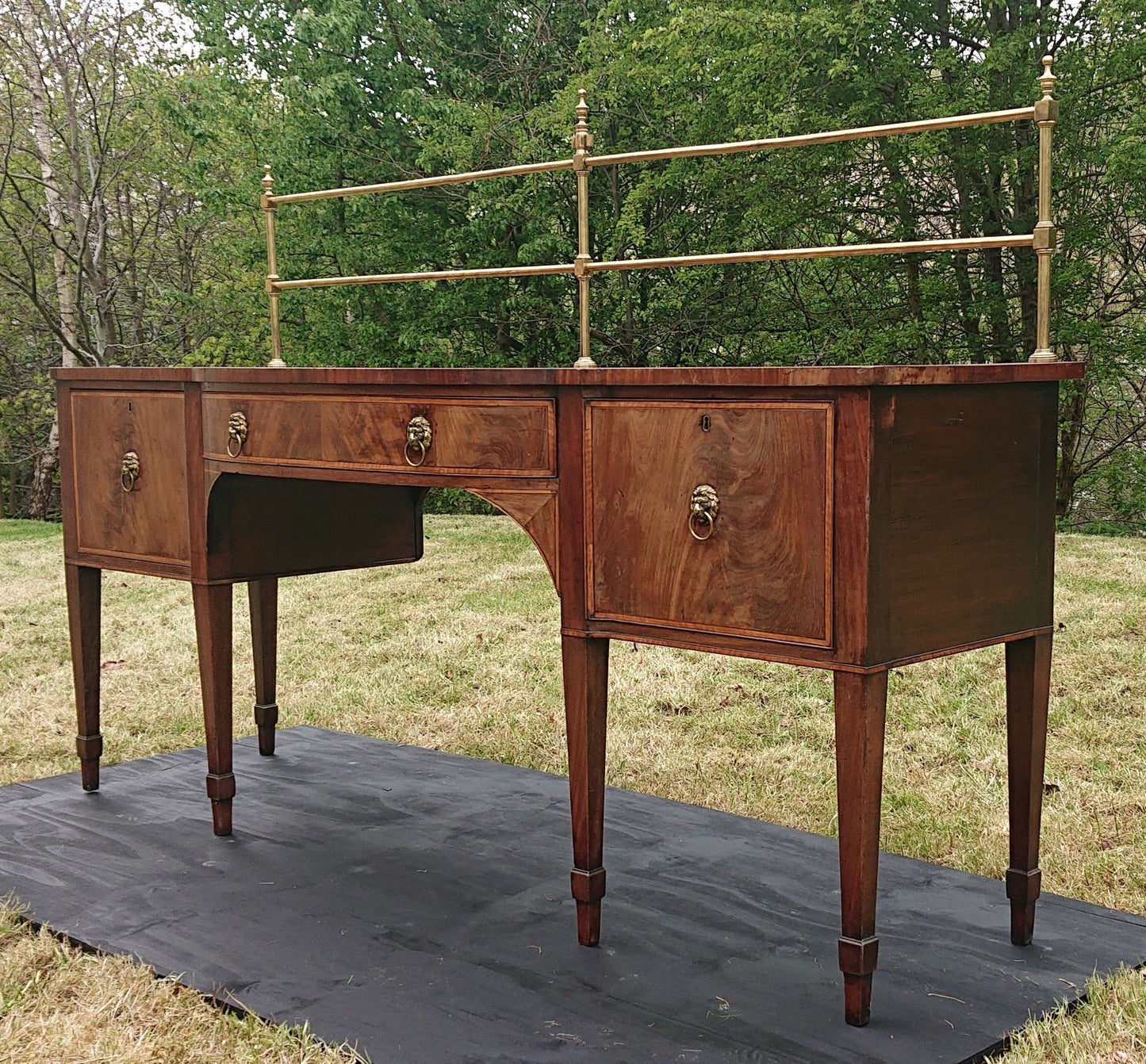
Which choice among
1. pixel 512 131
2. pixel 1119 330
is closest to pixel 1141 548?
pixel 1119 330

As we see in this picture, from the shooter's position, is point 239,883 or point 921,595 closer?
point 921,595

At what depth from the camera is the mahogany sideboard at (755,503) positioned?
2.36 meters

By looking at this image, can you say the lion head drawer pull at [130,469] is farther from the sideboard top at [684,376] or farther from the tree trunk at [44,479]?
the tree trunk at [44,479]

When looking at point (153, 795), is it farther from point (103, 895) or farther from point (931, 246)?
point (931, 246)

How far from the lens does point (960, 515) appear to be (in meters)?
2.52

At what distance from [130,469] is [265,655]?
0.86 meters

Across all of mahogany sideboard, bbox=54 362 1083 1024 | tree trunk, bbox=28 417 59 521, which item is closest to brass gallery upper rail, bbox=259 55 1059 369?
mahogany sideboard, bbox=54 362 1083 1024

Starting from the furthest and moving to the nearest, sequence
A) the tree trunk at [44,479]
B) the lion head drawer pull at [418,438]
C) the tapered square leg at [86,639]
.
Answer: the tree trunk at [44,479] < the tapered square leg at [86,639] < the lion head drawer pull at [418,438]

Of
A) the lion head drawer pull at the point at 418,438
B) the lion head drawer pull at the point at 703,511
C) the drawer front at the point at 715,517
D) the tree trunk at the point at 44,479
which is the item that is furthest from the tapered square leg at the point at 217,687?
the tree trunk at the point at 44,479

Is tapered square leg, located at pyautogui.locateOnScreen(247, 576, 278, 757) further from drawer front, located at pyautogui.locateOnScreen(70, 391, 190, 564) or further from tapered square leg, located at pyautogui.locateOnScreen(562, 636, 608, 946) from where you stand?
tapered square leg, located at pyautogui.locateOnScreen(562, 636, 608, 946)

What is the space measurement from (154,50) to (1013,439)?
12093 mm

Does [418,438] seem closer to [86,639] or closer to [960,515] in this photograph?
[960,515]

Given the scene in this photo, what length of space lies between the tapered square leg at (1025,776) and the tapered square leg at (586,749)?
0.82 m

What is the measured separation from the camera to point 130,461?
3773mm
